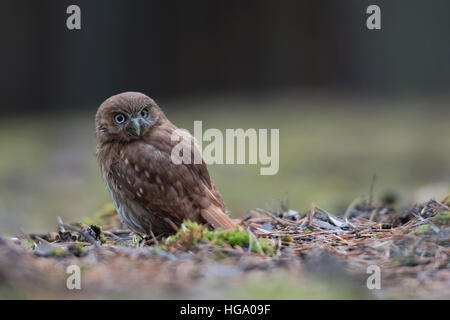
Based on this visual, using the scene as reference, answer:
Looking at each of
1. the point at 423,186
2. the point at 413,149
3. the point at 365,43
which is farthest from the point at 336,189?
the point at 365,43

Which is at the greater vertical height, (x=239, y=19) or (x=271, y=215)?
(x=239, y=19)

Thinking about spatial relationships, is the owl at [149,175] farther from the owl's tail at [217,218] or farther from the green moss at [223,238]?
the green moss at [223,238]

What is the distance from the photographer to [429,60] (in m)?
15.4

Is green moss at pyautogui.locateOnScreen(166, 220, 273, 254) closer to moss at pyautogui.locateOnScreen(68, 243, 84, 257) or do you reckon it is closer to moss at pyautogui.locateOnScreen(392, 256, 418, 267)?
moss at pyautogui.locateOnScreen(68, 243, 84, 257)

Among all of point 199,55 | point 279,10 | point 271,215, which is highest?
point 279,10

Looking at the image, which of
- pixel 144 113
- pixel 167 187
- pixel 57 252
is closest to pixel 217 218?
pixel 167 187

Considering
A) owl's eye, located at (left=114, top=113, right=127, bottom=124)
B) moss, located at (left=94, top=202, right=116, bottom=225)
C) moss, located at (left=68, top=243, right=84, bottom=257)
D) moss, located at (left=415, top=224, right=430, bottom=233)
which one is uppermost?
owl's eye, located at (left=114, top=113, right=127, bottom=124)

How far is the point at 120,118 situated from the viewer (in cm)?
459

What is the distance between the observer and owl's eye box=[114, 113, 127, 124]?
456cm

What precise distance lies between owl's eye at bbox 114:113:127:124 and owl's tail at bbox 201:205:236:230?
0.88m

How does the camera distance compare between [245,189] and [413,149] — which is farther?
[413,149]

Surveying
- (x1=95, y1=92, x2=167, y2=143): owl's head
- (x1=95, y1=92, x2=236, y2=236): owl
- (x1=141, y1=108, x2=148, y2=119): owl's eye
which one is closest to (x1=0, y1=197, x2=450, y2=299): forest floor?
(x1=95, y1=92, x2=236, y2=236): owl

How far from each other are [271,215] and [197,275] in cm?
184
